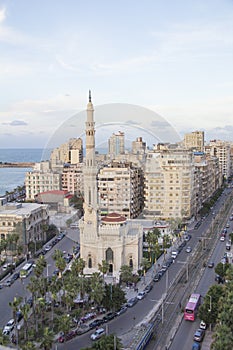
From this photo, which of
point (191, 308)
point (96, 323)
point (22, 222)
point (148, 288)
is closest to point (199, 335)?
point (191, 308)

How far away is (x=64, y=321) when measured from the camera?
11250mm

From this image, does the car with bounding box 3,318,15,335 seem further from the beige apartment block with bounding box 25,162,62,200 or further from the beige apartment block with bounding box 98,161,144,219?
the beige apartment block with bounding box 25,162,62,200

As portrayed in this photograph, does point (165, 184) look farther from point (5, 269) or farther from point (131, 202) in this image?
point (5, 269)

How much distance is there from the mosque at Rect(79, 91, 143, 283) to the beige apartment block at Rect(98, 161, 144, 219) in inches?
406

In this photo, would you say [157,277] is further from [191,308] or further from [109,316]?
[109,316]

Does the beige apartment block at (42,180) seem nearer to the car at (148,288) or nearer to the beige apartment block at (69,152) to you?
the beige apartment block at (69,152)

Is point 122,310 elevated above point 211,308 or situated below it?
below

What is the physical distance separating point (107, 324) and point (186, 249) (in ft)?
34.0

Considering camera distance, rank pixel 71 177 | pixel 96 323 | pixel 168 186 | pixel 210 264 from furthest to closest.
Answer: pixel 71 177
pixel 168 186
pixel 210 264
pixel 96 323

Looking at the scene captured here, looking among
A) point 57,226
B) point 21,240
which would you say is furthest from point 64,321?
point 57,226

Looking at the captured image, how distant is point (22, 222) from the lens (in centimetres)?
2217

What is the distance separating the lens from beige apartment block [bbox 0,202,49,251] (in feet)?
72.7

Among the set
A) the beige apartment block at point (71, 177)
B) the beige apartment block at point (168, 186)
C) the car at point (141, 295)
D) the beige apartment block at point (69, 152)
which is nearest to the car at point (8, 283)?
the car at point (141, 295)

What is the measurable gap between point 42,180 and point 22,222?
53.8 feet
